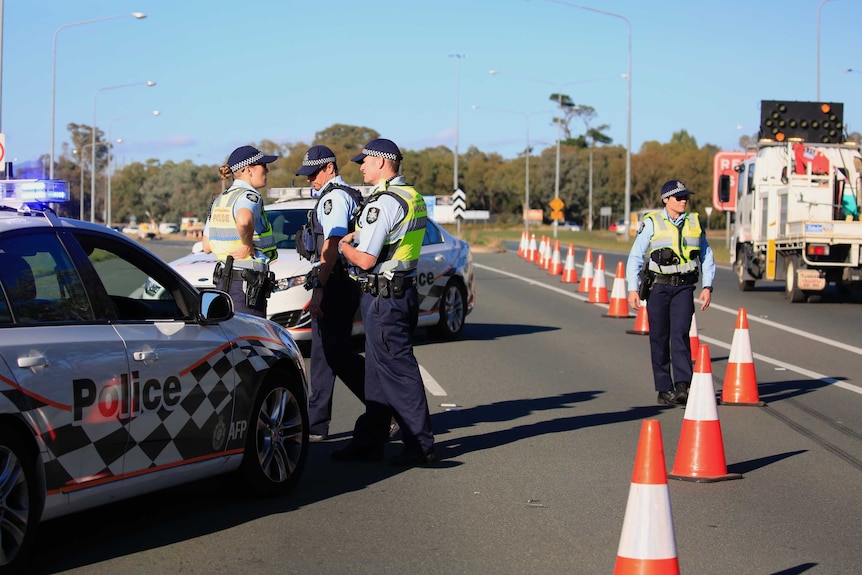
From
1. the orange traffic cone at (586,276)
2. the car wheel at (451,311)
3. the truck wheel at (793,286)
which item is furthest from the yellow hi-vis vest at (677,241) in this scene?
the orange traffic cone at (586,276)

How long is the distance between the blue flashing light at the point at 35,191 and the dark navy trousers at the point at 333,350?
85.2 inches

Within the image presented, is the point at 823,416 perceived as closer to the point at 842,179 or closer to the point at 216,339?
the point at 216,339

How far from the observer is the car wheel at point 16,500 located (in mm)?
4695

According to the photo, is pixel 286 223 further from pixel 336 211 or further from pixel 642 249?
pixel 336 211

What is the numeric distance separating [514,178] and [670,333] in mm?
120593

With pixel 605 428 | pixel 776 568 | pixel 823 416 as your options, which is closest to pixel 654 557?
pixel 776 568

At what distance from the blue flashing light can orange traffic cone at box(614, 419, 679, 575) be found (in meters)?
3.33

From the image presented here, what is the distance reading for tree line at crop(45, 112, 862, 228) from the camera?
113m

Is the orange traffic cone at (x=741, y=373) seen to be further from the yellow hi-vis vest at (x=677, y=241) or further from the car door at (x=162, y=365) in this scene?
the car door at (x=162, y=365)

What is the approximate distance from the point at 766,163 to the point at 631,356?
439 inches

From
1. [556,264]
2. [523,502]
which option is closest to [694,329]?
[523,502]

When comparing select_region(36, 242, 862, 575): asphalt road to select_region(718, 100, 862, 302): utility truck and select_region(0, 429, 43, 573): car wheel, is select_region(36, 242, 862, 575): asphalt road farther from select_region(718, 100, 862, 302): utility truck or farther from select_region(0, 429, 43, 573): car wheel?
select_region(718, 100, 862, 302): utility truck

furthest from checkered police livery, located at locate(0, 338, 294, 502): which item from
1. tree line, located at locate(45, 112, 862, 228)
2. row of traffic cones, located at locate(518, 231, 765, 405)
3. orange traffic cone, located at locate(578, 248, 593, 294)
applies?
tree line, located at locate(45, 112, 862, 228)

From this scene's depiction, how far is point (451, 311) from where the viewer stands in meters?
14.8
